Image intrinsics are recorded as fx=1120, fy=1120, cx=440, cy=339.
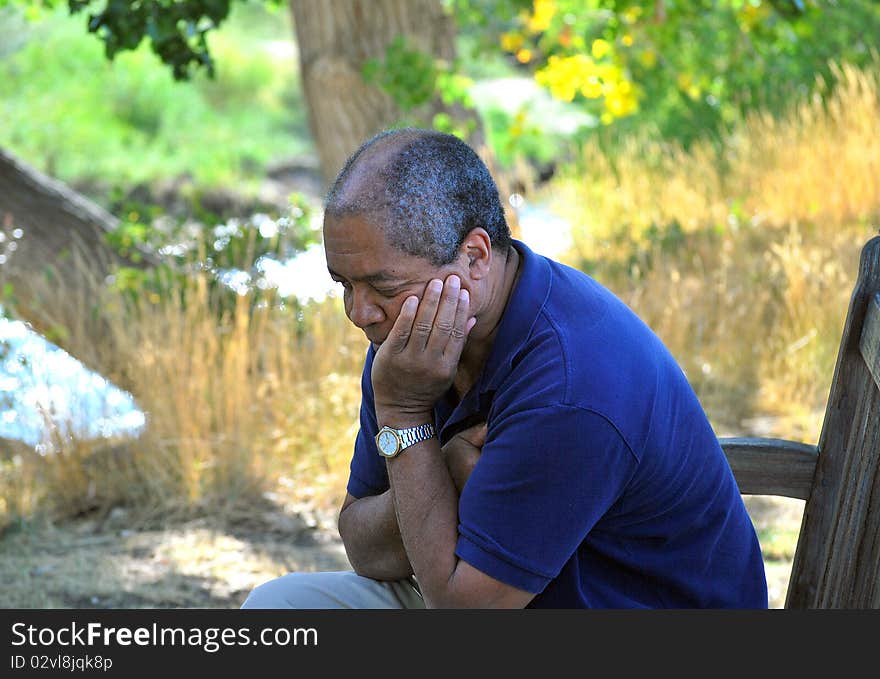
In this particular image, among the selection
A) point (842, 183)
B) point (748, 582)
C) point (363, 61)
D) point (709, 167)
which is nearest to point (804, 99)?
point (709, 167)

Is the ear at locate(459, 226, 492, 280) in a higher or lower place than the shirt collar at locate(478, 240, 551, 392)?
higher

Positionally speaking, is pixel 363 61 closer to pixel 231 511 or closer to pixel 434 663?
pixel 231 511

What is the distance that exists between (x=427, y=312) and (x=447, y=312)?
34mm

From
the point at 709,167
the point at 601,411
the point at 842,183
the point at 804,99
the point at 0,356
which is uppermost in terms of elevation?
the point at 804,99

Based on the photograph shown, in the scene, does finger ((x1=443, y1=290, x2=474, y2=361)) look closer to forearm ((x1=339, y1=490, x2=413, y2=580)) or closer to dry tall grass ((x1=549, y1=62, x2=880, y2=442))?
forearm ((x1=339, y1=490, x2=413, y2=580))

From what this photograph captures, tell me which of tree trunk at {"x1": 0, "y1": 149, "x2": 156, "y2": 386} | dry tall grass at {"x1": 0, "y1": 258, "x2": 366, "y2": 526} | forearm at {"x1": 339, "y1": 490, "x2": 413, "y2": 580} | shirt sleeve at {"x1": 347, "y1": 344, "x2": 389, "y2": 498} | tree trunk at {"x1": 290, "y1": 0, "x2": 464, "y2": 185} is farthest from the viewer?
tree trunk at {"x1": 290, "y1": 0, "x2": 464, "y2": 185}

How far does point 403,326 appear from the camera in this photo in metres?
1.91

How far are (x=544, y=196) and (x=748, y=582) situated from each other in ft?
22.9

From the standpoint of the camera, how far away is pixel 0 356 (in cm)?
437

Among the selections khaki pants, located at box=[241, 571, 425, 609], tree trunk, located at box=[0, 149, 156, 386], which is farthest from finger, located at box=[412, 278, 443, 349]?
tree trunk, located at box=[0, 149, 156, 386]

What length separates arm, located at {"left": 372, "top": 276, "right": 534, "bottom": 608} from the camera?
1.81 metres

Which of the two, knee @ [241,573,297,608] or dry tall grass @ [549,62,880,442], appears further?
dry tall grass @ [549,62,880,442]

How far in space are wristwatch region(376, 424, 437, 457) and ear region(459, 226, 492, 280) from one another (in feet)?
0.91

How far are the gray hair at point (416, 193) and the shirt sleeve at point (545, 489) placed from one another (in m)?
0.35
